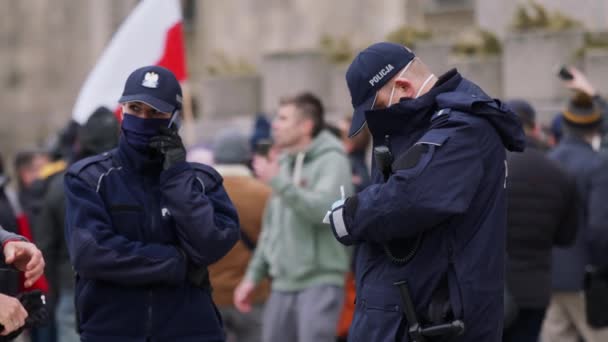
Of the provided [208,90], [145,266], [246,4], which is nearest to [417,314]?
[145,266]

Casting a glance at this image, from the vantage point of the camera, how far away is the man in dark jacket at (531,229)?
7.46 metres

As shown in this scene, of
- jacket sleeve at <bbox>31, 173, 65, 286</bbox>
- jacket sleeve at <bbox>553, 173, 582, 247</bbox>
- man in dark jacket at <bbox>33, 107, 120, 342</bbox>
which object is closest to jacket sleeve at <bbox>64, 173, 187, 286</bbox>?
man in dark jacket at <bbox>33, 107, 120, 342</bbox>

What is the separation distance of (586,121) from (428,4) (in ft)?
64.5

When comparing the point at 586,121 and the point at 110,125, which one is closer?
the point at 110,125

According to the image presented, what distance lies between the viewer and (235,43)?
23.1 metres

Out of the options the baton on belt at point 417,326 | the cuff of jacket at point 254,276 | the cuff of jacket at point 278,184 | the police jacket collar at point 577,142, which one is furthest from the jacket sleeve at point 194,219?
the police jacket collar at point 577,142

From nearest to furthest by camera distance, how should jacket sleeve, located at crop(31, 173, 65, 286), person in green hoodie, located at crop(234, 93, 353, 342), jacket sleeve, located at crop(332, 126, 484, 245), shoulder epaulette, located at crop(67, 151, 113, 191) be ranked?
jacket sleeve, located at crop(332, 126, 484, 245)
shoulder epaulette, located at crop(67, 151, 113, 191)
person in green hoodie, located at crop(234, 93, 353, 342)
jacket sleeve, located at crop(31, 173, 65, 286)

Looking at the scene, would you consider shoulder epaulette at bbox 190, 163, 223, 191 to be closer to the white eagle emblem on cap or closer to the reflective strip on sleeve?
the white eagle emblem on cap

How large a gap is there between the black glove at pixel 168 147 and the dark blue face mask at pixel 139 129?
0.04 metres

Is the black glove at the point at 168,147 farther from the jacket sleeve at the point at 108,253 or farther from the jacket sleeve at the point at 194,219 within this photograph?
the jacket sleeve at the point at 108,253

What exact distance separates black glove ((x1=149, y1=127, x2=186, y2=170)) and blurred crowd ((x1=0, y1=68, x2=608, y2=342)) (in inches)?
48.1

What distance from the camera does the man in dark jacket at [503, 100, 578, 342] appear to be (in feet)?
24.5

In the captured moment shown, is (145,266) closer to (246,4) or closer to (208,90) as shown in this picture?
(208,90)

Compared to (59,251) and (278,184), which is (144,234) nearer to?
(278,184)
